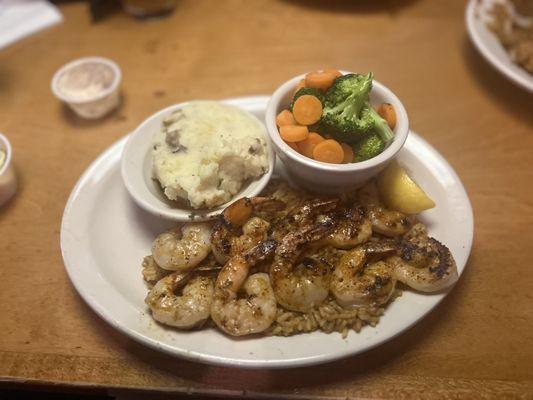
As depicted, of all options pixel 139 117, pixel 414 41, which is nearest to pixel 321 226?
pixel 139 117

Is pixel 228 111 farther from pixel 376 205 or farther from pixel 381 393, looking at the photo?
pixel 381 393

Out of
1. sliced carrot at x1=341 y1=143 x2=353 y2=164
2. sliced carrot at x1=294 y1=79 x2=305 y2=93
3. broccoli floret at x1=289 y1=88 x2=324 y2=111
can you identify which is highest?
broccoli floret at x1=289 y1=88 x2=324 y2=111

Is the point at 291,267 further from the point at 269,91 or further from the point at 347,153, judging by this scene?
the point at 269,91

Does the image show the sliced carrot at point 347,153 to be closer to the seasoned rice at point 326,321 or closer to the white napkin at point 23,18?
the seasoned rice at point 326,321

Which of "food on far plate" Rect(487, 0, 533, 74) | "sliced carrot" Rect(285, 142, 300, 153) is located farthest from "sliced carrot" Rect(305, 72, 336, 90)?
"food on far plate" Rect(487, 0, 533, 74)

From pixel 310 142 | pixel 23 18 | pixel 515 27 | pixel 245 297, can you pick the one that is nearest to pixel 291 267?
pixel 245 297

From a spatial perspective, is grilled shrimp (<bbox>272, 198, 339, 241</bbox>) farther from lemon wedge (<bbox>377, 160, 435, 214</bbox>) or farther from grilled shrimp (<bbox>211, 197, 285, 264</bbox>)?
lemon wedge (<bbox>377, 160, 435, 214</bbox>)
